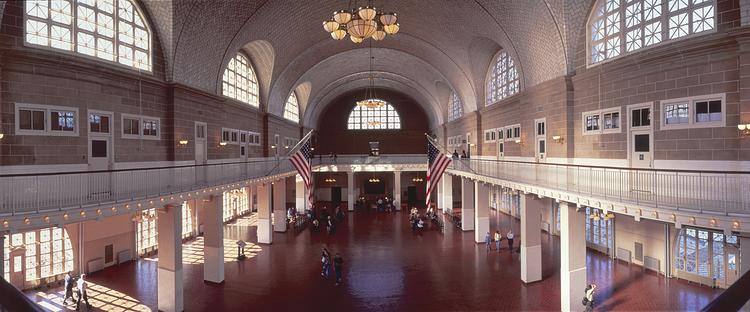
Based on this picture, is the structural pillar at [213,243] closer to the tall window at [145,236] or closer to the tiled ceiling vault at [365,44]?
the tall window at [145,236]

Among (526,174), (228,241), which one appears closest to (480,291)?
(526,174)

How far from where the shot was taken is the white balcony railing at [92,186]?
28.3 ft

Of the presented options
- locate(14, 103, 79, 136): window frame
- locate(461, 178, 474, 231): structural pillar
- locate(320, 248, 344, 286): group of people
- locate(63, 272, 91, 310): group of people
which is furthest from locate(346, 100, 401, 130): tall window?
locate(14, 103, 79, 136): window frame

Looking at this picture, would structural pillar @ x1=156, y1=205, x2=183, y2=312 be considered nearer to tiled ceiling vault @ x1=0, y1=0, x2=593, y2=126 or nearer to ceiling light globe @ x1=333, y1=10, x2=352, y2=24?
tiled ceiling vault @ x1=0, y1=0, x2=593, y2=126

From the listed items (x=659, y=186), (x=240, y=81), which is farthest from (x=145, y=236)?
(x=659, y=186)

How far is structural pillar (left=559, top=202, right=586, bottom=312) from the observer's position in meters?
12.7

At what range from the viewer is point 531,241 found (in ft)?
51.9

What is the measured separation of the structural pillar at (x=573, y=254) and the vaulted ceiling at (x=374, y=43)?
5.97 meters

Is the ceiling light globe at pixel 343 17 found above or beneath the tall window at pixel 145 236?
above

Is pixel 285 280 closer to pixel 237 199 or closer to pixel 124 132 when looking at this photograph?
pixel 124 132

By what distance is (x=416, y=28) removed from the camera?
82.4 ft

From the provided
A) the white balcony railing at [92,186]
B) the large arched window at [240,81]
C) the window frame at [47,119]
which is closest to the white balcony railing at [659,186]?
the white balcony railing at [92,186]

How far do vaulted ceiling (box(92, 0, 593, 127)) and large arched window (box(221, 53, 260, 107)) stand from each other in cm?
66

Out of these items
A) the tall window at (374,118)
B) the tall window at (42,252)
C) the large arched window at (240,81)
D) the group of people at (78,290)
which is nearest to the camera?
the group of people at (78,290)
